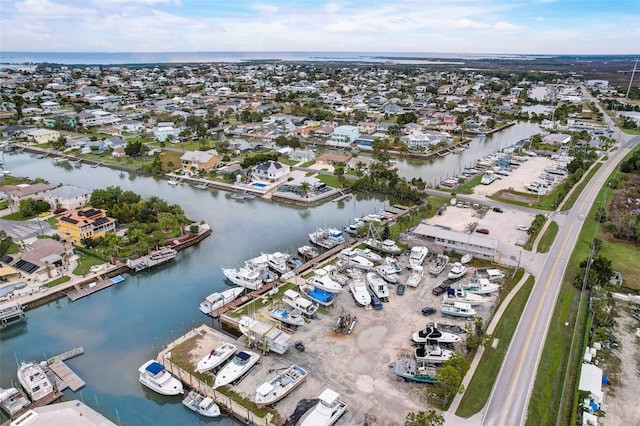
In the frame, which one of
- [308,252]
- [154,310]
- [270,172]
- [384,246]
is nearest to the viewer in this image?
[154,310]

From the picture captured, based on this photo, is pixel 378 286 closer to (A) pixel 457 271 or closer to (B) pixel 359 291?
(B) pixel 359 291

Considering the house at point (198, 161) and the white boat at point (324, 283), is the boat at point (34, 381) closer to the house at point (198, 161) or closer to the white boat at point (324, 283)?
the white boat at point (324, 283)

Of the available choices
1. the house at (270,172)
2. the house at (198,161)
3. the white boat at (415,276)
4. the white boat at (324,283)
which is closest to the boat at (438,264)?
the white boat at (415,276)

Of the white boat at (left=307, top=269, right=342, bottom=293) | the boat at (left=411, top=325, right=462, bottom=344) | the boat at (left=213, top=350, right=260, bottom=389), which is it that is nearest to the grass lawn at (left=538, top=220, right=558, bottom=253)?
the boat at (left=411, top=325, right=462, bottom=344)

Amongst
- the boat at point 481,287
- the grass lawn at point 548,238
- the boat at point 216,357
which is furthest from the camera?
the grass lawn at point 548,238

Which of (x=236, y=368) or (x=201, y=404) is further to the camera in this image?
(x=236, y=368)

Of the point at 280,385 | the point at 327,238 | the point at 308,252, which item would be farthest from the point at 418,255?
the point at 280,385
